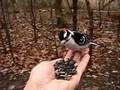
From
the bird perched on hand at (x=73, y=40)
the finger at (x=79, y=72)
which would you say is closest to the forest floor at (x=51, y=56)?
the bird perched on hand at (x=73, y=40)

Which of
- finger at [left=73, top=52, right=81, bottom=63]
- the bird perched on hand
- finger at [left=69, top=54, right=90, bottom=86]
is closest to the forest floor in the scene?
finger at [left=73, top=52, right=81, bottom=63]

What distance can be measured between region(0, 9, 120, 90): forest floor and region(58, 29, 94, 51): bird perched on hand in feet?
5.03

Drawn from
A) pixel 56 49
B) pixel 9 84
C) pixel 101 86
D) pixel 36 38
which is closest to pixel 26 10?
pixel 36 38

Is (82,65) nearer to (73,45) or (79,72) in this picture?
(79,72)

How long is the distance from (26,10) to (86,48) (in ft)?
17.8

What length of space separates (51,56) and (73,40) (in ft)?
8.20

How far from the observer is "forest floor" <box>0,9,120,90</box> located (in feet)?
16.3

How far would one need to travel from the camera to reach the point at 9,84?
5.09 meters

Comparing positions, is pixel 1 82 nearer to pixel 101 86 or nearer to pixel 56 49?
pixel 56 49

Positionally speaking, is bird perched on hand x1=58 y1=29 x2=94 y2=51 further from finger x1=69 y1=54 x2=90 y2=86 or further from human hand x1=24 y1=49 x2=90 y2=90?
human hand x1=24 y1=49 x2=90 y2=90

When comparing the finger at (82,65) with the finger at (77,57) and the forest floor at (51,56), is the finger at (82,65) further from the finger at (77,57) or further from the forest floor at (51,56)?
the forest floor at (51,56)

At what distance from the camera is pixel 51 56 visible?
5.71 meters

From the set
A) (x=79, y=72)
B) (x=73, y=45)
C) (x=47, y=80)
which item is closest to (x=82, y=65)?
(x=79, y=72)

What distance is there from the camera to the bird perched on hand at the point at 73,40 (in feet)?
10.3
